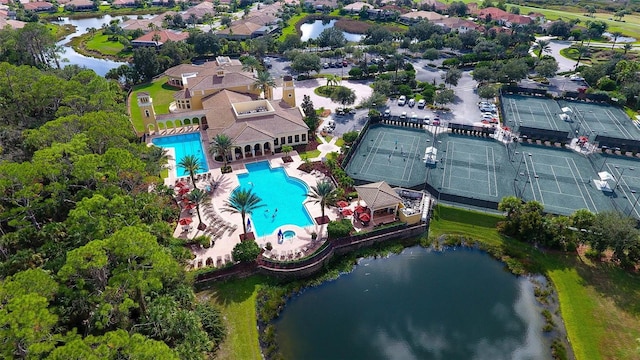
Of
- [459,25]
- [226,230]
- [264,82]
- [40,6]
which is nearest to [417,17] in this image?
[459,25]

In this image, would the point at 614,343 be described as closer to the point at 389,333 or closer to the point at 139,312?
the point at 389,333

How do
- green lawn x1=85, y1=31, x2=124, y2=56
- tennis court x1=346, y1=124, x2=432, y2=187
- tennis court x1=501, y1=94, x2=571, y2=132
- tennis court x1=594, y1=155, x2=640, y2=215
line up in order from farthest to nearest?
green lawn x1=85, y1=31, x2=124, y2=56, tennis court x1=501, y1=94, x2=571, y2=132, tennis court x1=346, y1=124, x2=432, y2=187, tennis court x1=594, y1=155, x2=640, y2=215

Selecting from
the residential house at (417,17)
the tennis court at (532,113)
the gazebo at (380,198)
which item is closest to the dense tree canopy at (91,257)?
the gazebo at (380,198)

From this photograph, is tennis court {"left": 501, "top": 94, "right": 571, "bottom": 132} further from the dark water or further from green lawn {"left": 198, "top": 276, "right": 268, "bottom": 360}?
green lawn {"left": 198, "top": 276, "right": 268, "bottom": 360}

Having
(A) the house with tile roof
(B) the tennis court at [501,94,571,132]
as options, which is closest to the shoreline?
(A) the house with tile roof

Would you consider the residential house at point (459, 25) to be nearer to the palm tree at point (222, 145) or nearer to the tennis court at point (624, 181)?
the tennis court at point (624, 181)

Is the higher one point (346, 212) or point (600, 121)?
point (346, 212)

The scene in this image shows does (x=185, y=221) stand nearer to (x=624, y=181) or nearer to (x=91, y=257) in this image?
(x=91, y=257)

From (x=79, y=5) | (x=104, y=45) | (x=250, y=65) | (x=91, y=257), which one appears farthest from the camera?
(x=79, y=5)
